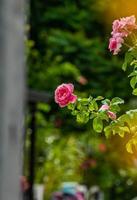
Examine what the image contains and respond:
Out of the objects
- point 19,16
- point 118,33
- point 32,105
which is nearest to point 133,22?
point 118,33

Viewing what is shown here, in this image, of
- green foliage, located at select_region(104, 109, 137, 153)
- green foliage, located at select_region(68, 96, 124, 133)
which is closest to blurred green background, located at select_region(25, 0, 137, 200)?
green foliage, located at select_region(68, 96, 124, 133)

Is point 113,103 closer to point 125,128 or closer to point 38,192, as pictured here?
point 125,128

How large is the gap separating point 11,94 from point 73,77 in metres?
13.7

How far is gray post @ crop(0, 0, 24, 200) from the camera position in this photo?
1.97m

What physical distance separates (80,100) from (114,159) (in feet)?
37.7

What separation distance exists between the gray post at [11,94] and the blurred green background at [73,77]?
12696 millimetres

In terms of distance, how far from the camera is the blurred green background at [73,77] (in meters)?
15.1

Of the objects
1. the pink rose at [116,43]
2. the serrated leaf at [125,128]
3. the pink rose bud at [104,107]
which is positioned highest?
the pink rose at [116,43]

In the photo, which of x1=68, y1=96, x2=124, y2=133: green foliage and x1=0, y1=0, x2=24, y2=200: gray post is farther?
x1=68, y1=96, x2=124, y2=133: green foliage

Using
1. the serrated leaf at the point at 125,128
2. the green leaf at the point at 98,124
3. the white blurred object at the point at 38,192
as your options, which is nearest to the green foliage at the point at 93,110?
the green leaf at the point at 98,124

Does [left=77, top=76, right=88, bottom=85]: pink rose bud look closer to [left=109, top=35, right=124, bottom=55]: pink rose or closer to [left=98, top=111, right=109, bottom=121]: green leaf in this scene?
[left=109, top=35, right=124, bottom=55]: pink rose

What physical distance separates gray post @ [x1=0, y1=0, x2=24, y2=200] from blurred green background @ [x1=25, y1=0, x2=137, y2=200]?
1270cm

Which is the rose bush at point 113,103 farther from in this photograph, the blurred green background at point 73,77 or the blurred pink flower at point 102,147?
the blurred pink flower at point 102,147

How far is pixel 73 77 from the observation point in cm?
1568
